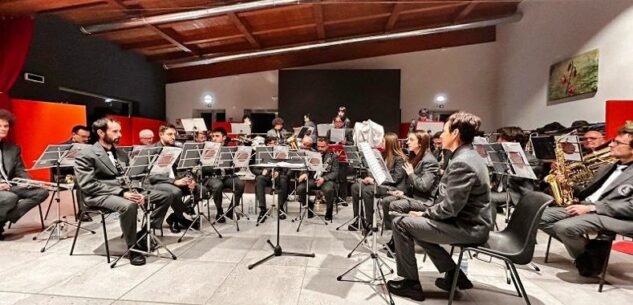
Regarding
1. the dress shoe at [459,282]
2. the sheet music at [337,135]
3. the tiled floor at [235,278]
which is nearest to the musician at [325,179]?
the sheet music at [337,135]

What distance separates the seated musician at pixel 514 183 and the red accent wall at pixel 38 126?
7.70 m

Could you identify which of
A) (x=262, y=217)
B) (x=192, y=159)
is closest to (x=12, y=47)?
(x=192, y=159)

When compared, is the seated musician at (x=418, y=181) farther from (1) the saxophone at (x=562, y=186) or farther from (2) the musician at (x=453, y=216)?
(1) the saxophone at (x=562, y=186)

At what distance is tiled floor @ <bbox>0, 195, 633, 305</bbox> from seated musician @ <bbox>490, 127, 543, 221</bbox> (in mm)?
639

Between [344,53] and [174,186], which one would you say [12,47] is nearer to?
[174,186]

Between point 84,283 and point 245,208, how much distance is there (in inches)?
129

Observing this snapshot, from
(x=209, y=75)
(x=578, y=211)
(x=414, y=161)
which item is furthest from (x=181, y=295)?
(x=209, y=75)

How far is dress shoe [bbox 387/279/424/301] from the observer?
2.56 meters

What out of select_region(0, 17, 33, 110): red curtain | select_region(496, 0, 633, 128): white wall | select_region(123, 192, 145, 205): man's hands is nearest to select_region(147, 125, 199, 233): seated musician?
select_region(123, 192, 145, 205): man's hands

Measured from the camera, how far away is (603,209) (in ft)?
9.40

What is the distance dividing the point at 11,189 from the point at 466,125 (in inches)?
189

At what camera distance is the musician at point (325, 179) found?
5086 millimetres

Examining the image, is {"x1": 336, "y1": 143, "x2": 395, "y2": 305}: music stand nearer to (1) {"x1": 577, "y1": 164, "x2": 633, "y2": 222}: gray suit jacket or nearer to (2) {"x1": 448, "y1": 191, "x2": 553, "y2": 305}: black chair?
(2) {"x1": 448, "y1": 191, "x2": 553, "y2": 305}: black chair

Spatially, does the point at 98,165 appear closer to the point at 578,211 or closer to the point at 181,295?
the point at 181,295
